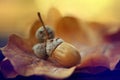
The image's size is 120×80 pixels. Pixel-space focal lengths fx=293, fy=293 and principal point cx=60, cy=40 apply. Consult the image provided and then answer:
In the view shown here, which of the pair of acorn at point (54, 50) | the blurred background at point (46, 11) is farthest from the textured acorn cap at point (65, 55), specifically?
the blurred background at point (46, 11)

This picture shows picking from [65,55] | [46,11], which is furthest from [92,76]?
[46,11]

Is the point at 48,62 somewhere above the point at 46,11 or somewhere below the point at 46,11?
below

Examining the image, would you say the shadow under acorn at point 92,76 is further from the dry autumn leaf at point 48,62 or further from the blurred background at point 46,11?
the blurred background at point 46,11

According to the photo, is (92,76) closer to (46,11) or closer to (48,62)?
(48,62)

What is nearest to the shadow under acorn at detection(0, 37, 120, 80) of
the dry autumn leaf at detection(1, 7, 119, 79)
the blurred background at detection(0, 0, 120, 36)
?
the dry autumn leaf at detection(1, 7, 119, 79)

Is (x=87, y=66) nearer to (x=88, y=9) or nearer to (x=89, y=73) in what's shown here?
(x=89, y=73)

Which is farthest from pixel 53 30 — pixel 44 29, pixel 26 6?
pixel 26 6

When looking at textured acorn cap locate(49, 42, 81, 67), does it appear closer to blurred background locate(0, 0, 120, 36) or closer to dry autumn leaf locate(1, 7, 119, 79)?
dry autumn leaf locate(1, 7, 119, 79)

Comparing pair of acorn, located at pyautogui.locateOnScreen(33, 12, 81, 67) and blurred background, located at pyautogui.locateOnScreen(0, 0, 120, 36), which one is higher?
blurred background, located at pyautogui.locateOnScreen(0, 0, 120, 36)
